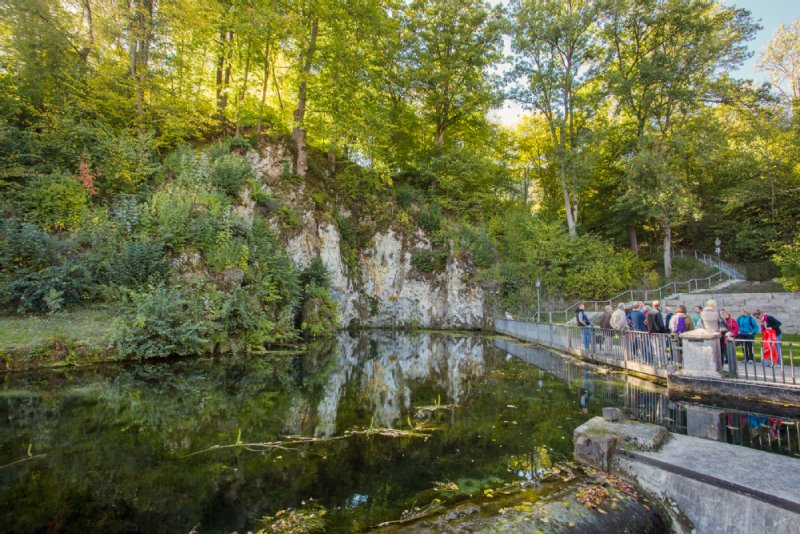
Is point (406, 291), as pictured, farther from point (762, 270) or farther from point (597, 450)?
point (762, 270)

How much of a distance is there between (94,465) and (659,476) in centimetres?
666

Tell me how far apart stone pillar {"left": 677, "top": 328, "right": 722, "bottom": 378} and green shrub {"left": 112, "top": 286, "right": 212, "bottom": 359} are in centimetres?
1349

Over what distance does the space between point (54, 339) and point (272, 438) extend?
8.96 m

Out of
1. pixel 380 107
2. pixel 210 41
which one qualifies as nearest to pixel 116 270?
pixel 210 41

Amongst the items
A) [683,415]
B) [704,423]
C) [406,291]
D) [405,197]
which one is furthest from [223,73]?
[704,423]

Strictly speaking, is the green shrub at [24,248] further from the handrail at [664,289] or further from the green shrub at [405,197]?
the handrail at [664,289]

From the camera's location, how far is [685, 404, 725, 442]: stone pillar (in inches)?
243

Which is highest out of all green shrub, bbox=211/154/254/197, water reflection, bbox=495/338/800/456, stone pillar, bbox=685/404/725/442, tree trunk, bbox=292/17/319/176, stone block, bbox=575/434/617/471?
tree trunk, bbox=292/17/319/176

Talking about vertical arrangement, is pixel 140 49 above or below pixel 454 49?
below

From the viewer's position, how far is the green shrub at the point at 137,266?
12617 millimetres

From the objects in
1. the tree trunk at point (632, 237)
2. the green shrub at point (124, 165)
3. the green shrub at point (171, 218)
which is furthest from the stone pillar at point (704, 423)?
the tree trunk at point (632, 237)

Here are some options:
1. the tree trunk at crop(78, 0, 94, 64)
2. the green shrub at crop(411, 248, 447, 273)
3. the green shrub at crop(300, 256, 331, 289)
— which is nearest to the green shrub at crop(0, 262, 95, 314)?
the green shrub at crop(300, 256, 331, 289)

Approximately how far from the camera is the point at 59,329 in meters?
10.8

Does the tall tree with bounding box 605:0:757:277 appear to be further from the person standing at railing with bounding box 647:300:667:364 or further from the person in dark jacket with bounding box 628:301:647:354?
the person standing at railing with bounding box 647:300:667:364
